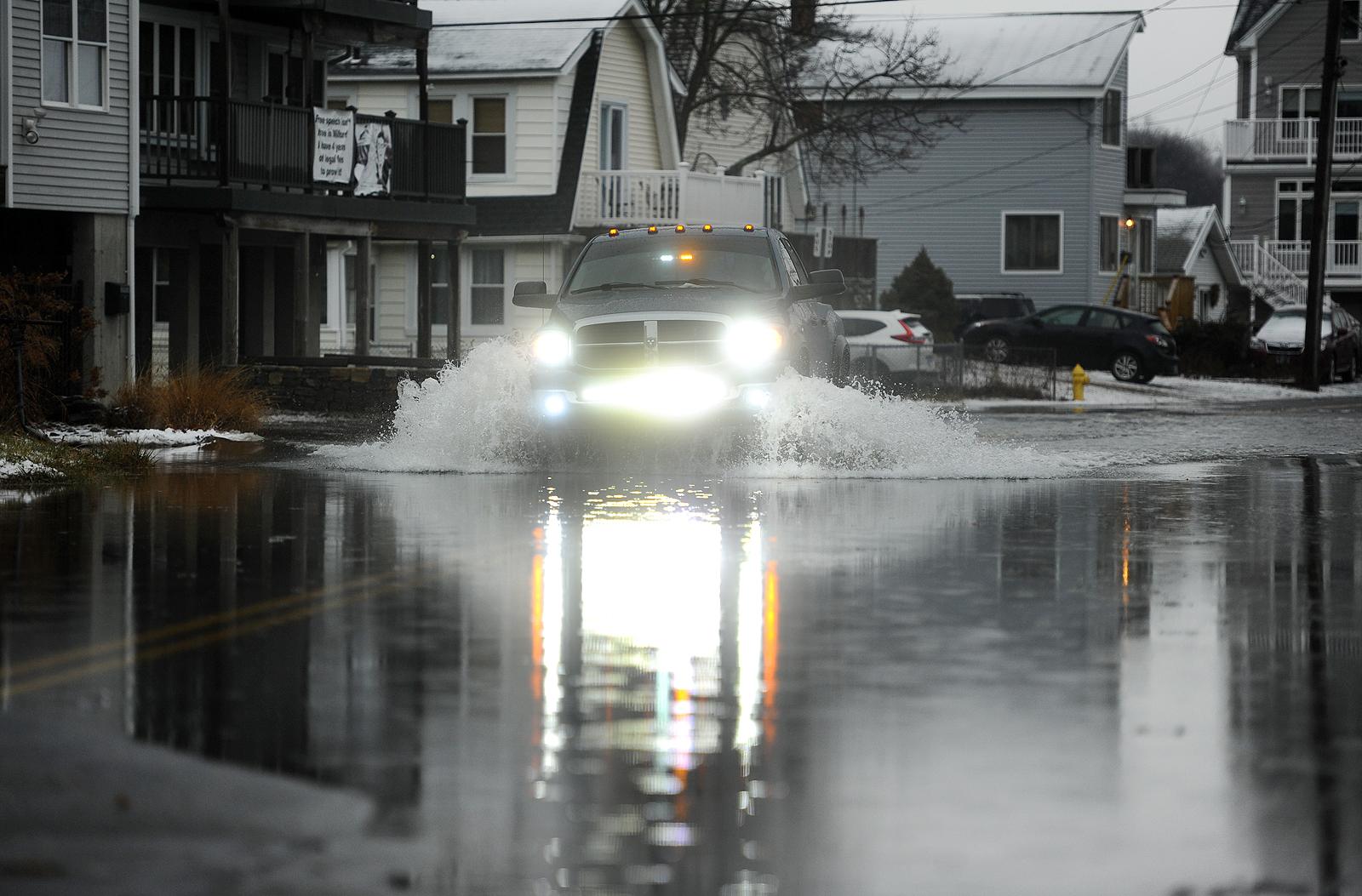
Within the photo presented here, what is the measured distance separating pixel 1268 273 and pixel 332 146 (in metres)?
39.6

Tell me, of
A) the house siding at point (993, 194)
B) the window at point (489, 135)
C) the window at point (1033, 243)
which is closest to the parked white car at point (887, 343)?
the window at point (489, 135)

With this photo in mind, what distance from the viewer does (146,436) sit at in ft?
75.0

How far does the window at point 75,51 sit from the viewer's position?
90.3 feet

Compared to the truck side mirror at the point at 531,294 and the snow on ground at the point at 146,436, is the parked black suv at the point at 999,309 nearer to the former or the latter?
the snow on ground at the point at 146,436

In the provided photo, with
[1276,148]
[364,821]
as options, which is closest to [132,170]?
[364,821]

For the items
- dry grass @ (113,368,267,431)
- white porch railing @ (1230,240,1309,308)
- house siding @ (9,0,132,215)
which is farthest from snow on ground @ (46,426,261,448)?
white porch railing @ (1230,240,1309,308)

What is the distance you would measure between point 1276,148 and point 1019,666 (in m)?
60.0

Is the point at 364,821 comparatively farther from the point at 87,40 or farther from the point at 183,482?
the point at 87,40

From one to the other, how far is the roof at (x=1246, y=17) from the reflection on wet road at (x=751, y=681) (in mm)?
53043

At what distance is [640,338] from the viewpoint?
18469 mm

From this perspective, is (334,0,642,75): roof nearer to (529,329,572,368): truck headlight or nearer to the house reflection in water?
(529,329,572,368): truck headlight

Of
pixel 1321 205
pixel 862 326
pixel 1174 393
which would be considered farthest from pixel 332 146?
pixel 1321 205

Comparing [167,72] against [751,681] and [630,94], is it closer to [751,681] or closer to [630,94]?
[630,94]

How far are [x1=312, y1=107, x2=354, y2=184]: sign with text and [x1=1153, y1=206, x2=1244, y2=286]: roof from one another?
38.3m
